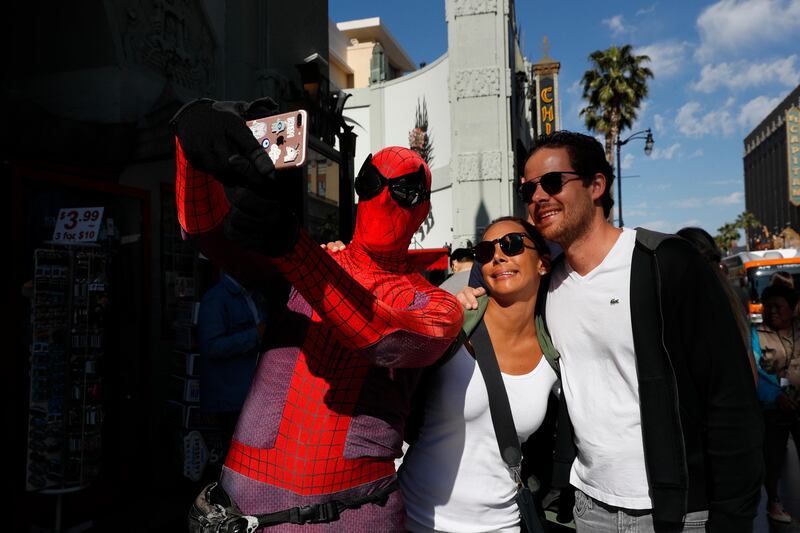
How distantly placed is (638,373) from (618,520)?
0.52m

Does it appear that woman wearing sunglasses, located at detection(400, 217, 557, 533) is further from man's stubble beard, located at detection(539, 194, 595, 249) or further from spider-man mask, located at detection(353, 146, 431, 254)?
spider-man mask, located at detection(353, 146, 431, 254)

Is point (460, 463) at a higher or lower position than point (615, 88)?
lower

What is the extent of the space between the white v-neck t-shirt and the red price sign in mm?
3102

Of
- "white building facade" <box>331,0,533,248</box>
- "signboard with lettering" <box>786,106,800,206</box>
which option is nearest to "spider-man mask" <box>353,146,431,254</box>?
"white building facade" <box>331,0,533,248</box>

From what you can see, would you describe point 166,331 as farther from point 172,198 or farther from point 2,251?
point 2,251

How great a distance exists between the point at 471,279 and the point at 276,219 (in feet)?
4.95

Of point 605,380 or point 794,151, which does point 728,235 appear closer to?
point 794,151

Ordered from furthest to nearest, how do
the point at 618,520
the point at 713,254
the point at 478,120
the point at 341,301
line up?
1. the point at 478,120
2. the point at 713,254
3. the point at 618,520
4. the point at 341,301

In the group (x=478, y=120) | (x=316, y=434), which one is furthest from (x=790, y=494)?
(x=478, y=120)

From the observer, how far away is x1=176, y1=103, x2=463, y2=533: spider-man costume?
155 centimetres

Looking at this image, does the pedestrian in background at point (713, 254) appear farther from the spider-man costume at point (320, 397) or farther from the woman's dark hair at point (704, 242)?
the spider-man costume at point (320, 397)

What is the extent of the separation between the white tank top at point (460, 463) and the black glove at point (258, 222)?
1140mm

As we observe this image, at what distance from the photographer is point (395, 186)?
1.84 meters

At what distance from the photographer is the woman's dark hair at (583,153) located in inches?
85.2
